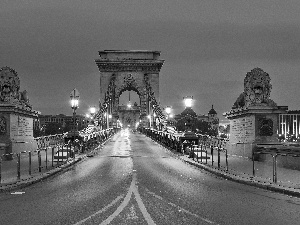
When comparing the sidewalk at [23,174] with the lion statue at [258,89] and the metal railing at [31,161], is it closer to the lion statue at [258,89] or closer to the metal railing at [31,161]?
the metal railing at [31,161]

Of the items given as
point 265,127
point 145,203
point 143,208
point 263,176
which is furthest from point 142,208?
point 265,127

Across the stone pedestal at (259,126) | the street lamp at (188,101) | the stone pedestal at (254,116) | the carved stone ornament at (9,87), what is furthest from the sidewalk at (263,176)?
the carved stone ornament at (9,87)

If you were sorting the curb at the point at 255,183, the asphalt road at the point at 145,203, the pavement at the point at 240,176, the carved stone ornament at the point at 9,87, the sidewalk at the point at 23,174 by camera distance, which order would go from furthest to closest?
the carved stone ornament at the point at 9,87 < the sidewalk at the point at 23,174 < the pavement at the point at 240,176 < the curb at the point at 255,183 < the asphalt road at the point at 145,203

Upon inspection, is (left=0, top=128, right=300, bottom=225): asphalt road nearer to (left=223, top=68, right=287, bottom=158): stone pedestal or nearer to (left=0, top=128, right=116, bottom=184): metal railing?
(left=0, top=128, right=116, bottom=184): metal railing

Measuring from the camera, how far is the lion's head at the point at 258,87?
877 inches

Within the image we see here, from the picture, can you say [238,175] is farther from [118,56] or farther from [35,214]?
[118,56]

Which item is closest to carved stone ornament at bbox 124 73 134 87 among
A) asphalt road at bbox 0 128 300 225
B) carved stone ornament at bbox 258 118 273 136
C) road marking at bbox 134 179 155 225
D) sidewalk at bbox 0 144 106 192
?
sidewalk at bbox 0 144 106 192

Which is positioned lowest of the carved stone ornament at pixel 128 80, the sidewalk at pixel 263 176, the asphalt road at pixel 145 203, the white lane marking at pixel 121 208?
the asphalt road at pixel 145 203

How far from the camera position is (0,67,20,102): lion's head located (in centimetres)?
2322

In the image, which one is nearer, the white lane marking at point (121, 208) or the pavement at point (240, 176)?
the white lane marking at point (121, 208)

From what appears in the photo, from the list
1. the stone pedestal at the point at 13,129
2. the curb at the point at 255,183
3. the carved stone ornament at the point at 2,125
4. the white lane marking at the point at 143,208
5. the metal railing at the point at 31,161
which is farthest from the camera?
the carved stone ornament at the point at 2,125

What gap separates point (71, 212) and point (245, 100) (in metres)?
15.8

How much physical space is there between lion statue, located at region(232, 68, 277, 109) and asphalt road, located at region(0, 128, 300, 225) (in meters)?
8.07

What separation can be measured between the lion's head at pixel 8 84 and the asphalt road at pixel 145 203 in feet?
31.6
